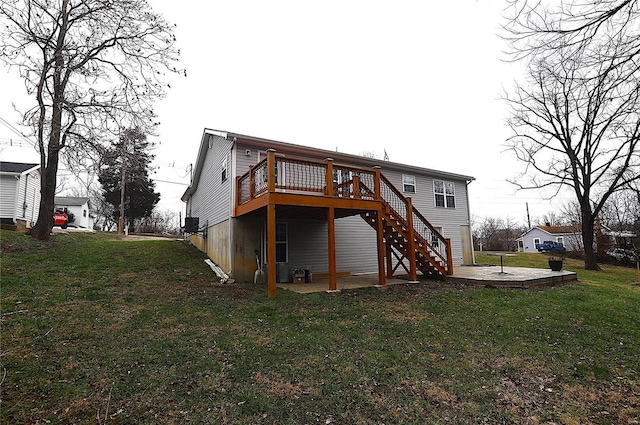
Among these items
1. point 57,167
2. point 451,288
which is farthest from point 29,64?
point 451,288

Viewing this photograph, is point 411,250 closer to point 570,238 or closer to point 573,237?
point 573,237

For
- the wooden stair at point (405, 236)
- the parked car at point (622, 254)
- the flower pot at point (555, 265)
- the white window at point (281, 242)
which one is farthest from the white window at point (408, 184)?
the parked car at point (622, 254)

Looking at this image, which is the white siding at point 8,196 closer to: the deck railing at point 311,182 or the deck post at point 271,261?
the deck railing at point 311,182

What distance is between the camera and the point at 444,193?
16.0 metres

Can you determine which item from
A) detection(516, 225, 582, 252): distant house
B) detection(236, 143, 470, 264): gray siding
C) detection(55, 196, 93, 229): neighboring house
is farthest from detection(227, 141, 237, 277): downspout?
detection(516, 225, 582, 252): distant house

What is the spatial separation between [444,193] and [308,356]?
44.1ft

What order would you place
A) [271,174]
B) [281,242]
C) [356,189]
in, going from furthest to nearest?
[281,242], [356,189], [271,174]

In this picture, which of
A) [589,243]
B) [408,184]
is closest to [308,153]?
[408,184]

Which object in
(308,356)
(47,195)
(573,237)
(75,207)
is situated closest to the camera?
(308,356)

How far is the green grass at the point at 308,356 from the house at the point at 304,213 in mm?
2148

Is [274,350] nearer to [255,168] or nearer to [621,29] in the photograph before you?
[255,168]

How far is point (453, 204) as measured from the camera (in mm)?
16203

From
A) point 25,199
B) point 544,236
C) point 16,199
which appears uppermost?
point 25,199

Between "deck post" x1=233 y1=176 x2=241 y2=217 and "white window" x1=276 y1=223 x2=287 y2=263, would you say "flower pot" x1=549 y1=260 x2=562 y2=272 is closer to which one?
"white window" x1=276 y1=223 x2=287 y2=263
